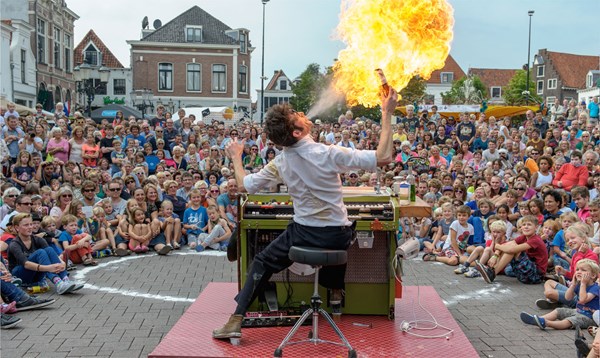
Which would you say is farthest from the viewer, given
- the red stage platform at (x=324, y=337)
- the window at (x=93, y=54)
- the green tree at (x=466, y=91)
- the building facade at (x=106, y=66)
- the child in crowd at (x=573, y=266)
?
the green tree at (x=466, y=91)

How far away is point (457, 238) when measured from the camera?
31.9 feet

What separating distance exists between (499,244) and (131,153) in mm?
8092

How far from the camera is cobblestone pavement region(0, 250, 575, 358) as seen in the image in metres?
5.52

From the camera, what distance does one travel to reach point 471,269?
8.79m

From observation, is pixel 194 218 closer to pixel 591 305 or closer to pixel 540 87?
pixel 591 305

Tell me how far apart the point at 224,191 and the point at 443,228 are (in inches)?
156

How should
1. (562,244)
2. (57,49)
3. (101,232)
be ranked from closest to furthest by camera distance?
1. (562,244)
2. (101,232)
3. (57,49)

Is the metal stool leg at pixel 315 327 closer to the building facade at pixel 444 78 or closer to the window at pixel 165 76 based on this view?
the window at pixel 165 76

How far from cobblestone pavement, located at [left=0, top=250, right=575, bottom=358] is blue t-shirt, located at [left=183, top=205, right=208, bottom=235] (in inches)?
51.1

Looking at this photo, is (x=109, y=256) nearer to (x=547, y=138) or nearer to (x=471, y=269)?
(x=471, y=269)

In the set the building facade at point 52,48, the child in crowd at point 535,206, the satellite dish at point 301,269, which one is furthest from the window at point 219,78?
the satellite dish at point 301,269

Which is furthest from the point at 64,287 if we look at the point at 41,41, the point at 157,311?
the point at 41,41

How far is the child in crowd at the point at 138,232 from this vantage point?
1017cm

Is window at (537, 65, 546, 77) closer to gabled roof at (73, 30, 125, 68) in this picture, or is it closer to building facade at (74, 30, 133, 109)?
building facade at (74, 30, 133, 109)
